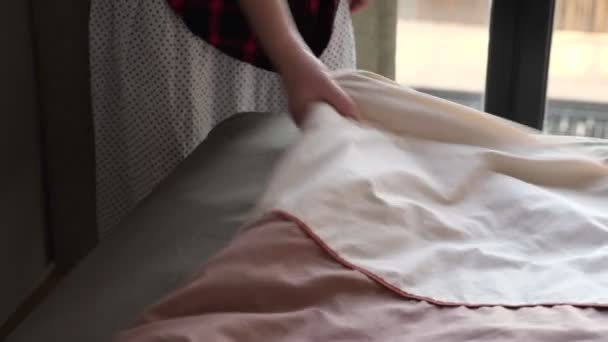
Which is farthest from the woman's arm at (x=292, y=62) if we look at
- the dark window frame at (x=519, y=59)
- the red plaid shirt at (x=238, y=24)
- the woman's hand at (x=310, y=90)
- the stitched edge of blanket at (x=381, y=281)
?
the dark window frame at (x=519, y=59)

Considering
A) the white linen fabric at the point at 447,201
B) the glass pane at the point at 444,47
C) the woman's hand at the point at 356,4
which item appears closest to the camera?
the white linen fabric at the point at 447,201

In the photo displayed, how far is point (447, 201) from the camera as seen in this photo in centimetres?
104

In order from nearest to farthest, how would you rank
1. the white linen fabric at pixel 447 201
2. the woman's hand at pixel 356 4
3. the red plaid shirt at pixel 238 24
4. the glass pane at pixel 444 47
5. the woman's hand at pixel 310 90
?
the white linen fabric at pixel 447 201 < the woman's hand at pixel 310 90 < the red plaid shirt at pixel 238 24 < the woman's hand at pixel 356 4 < the glass pane at pixel 444 47

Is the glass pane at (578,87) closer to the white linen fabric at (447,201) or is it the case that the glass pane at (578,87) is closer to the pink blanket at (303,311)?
the white linen fabric at (447,201)

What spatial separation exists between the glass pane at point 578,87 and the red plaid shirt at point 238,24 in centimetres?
85

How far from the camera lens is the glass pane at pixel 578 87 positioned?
2.37m

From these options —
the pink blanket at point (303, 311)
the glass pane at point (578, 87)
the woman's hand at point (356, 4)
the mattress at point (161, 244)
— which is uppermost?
the woman's hand at point (356, 4)

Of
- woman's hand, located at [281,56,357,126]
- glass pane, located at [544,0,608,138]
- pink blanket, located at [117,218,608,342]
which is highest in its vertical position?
woman's hand, located at [281,56,357,126]

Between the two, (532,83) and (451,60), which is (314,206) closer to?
(532,83)

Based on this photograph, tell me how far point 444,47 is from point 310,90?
1257mm

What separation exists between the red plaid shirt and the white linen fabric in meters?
0.46

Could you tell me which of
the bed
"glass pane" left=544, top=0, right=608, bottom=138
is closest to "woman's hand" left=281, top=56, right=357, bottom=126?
the bed

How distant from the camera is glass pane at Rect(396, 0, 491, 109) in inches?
92.1

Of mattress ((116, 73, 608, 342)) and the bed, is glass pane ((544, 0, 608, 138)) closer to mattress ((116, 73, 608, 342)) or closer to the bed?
mattress ((116, 73, 608, 342))
